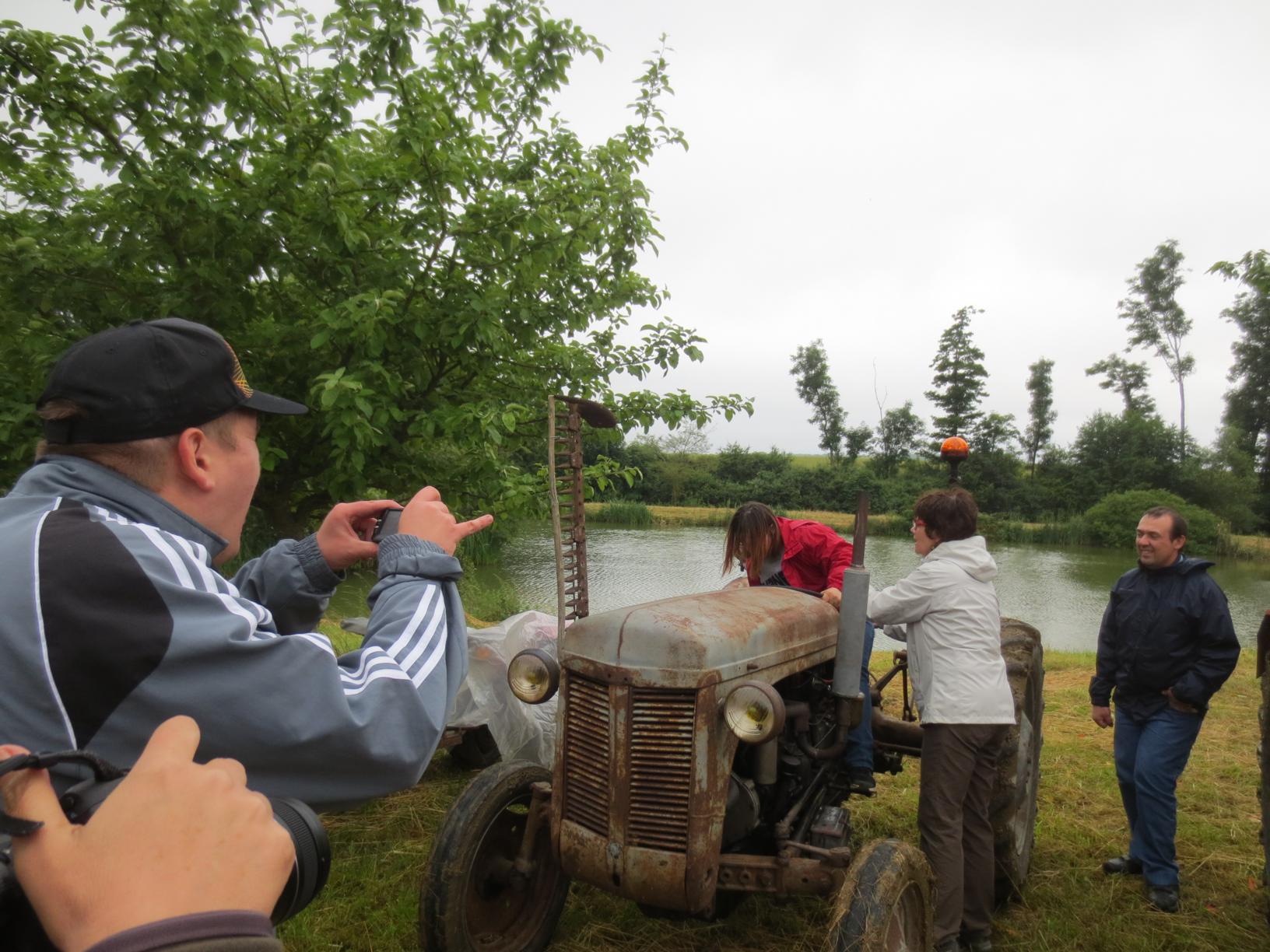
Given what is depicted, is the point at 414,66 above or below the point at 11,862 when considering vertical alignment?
above

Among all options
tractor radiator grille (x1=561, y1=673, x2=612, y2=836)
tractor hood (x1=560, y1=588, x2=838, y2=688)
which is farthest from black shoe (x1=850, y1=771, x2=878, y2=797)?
tractor radiator grille (x1=561, y1=673, x2=612, y2=836)

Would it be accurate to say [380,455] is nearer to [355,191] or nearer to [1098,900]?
[355,191]

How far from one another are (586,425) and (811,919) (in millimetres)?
2716

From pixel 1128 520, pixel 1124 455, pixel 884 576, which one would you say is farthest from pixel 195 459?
pixel 1124 455

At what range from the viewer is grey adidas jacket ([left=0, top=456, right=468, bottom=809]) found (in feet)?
2.57

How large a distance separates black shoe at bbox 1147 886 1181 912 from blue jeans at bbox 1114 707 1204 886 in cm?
Answer: 2

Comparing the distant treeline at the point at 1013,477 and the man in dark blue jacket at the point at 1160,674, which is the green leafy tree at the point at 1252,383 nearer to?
the distant treeline at the point at 1013,477

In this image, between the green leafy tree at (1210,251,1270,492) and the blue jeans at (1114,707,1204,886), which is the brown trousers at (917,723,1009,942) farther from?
the green leafy tree at (1210,251,1270,492)

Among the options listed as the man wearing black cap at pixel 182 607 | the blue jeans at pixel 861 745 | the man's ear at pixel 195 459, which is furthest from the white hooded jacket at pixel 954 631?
the man's ear at pixel 195 459

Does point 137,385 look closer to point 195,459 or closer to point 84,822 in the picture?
point 195,459

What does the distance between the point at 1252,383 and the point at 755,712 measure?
46.0 metres

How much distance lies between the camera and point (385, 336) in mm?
3869

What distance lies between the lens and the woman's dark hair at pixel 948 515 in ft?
10.6

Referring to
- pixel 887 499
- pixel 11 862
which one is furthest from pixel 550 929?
pixel 887 499
